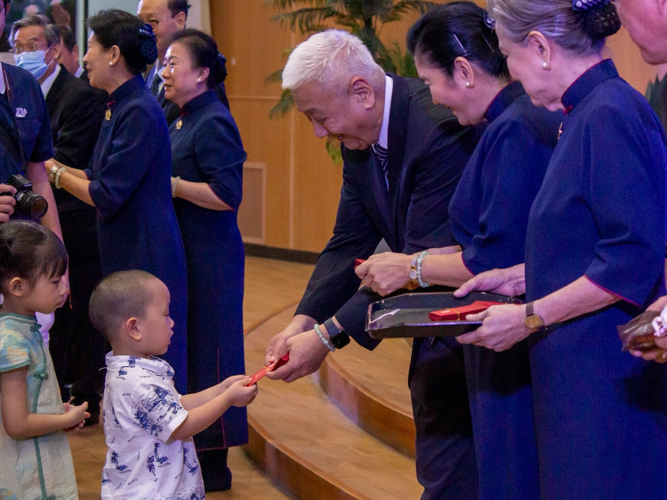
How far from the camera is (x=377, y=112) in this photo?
212cm

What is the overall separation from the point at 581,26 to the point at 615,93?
0.45 feet

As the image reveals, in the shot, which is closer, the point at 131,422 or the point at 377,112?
the point at 131,422

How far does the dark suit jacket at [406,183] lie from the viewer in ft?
6.73

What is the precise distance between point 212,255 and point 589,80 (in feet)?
6.40

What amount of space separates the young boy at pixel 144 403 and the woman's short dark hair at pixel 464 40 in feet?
2.73

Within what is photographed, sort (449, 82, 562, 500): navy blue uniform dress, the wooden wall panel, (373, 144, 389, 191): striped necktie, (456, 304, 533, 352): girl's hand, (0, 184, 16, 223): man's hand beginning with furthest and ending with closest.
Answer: the wooden wall panel, (0, 184, 16, 223): man's hand, (373, 144, 389, 191): striped necktie, (449, 82, 562, 500): navy blue uniform dress, (456, 304, 533, 352): girl's hand

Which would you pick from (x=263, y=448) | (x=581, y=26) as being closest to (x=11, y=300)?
(x=581, y=26)

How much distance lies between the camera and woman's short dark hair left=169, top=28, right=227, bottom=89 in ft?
10.4

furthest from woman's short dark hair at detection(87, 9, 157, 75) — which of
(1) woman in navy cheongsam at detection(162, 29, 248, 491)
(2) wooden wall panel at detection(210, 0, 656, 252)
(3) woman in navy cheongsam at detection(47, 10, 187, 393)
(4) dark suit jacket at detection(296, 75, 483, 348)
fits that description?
(2) wooden wall panel at detection(210, 0, 656, 252)

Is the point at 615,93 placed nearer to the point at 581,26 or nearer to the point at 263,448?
the point at 581,26

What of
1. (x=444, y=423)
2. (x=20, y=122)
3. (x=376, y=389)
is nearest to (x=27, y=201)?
(x=20, y=122)

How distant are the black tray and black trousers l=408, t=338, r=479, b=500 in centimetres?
33

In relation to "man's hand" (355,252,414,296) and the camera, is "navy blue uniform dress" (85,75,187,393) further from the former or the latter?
"man's hand" (355,252,414,296)

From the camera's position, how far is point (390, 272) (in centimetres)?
191
